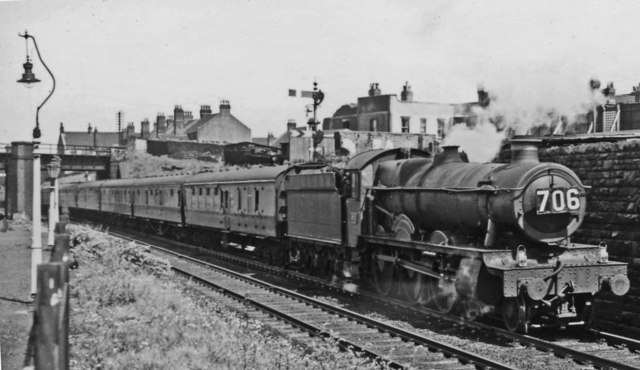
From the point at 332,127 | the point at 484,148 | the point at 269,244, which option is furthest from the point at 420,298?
the point at 332,127

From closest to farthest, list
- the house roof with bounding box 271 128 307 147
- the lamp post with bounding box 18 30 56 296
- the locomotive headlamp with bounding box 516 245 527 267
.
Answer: the locomotive headlamp with bounding box 516 245 527 267
the lamp post with bounding box 18 30 56 296
the house roof with bounding box 271 128 307 147

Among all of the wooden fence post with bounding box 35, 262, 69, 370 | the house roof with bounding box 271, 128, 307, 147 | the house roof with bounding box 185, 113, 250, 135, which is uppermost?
the house roof with bounding box 185, 113, 250, 135

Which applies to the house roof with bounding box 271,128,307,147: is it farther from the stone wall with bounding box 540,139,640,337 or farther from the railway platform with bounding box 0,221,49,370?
the stone wall with bounding box 540,139,640,337

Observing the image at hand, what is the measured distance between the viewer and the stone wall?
35.8 feet

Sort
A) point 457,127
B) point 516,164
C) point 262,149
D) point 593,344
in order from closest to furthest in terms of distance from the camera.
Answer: point 593,344 < point 516,164 < point 457,127 < point 262,149

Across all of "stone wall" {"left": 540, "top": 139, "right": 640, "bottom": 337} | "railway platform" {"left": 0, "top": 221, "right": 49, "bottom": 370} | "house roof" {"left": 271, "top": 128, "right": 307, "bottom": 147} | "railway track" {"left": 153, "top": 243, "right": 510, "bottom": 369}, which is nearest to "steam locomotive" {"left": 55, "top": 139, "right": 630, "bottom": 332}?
"stone wall" {"left": 540, "top": 139, "right": 640, "bottom": 337}

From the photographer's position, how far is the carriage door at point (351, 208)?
43.6 feet

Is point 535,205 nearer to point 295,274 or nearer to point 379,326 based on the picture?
point 379,326

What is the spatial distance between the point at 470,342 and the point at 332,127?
54.1 metres

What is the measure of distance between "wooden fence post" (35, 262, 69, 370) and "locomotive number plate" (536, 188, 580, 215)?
7.54 m

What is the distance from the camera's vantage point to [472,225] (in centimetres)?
1062

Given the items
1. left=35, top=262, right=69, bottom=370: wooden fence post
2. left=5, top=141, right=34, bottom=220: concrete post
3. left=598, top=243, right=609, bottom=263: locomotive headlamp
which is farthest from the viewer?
left=5, top=141, right=34, bottom=220: concrete post

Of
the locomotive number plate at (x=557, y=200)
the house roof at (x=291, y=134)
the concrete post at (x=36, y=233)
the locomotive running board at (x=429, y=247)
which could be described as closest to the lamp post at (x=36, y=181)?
the concrete post at (x=36, y=233)

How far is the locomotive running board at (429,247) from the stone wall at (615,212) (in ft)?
8.68
